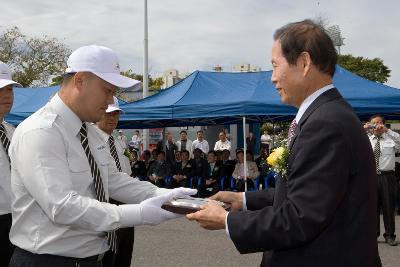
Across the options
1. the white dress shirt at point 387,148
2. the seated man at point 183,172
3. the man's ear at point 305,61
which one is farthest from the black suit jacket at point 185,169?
the man's ear at point 305,61

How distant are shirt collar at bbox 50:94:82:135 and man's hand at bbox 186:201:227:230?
2.26 ft

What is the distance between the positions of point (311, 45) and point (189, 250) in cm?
544

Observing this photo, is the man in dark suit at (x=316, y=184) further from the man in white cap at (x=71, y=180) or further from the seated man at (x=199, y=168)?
the seated man at (x=199, y=168)

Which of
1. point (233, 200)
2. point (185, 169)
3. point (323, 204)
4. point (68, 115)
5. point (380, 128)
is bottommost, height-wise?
point (185, 169)

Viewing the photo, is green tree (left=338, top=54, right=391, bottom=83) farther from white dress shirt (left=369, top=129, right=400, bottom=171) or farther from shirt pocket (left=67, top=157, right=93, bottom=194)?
shirt pocket (left=67, top=157, right=93, bottom=194)

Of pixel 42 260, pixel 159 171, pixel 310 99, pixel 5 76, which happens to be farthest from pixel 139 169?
pixel 310 99

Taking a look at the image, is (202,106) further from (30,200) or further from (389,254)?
(30,200)

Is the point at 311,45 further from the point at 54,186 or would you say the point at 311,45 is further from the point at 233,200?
the point at 54,186

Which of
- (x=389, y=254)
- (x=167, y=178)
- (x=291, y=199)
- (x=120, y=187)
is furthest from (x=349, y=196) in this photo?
(x=167, y=178)

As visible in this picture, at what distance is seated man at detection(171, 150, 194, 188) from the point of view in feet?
41.5

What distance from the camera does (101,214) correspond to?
2096 mm

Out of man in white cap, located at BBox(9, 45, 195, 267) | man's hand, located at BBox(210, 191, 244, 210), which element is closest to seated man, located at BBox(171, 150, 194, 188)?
man's hand, located at BBox(210, 191, 244, 210)

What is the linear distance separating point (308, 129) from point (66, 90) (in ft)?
3.93

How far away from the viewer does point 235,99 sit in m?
10.4
